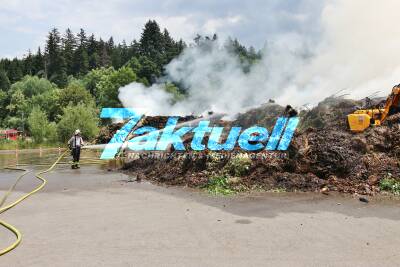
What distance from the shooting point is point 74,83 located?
80.8 meters

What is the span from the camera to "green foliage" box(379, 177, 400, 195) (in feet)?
31.7

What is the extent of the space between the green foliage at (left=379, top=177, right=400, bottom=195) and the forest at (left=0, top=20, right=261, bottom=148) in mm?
23510

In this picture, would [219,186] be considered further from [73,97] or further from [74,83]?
[74,83]

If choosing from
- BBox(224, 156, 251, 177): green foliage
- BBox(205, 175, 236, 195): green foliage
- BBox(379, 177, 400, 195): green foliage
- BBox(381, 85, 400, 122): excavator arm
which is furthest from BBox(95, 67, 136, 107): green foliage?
BBox(379, 177, 400, 195): green foliage

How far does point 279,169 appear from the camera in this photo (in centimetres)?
1136

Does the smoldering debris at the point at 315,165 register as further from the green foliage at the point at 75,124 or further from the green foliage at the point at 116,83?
the green foliage at the point at 116,83

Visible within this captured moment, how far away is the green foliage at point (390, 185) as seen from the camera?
9.65 meters

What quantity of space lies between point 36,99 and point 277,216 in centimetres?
7283

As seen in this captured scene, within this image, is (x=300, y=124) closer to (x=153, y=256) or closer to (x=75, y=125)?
(x=153, y=256)

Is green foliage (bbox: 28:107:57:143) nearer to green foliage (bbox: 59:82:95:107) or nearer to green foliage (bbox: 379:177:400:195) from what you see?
green foliage (bbox: 59:82:95:107)

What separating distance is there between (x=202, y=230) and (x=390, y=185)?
5318 mm

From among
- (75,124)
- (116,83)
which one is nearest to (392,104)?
(75,124)

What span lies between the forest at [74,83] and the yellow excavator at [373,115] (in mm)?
19889

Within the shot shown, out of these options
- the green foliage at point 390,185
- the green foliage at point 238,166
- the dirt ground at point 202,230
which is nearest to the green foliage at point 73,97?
the green foliage at point 238,166
